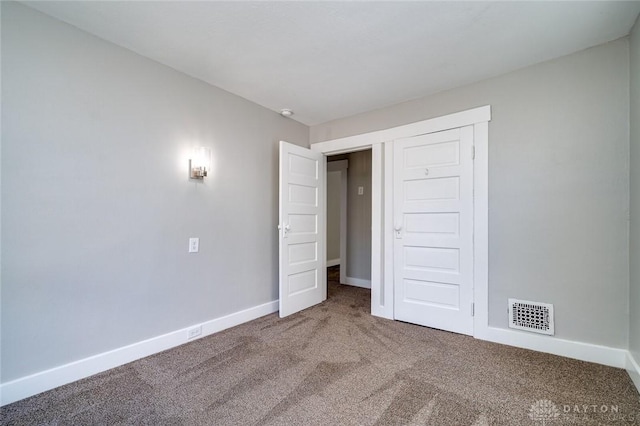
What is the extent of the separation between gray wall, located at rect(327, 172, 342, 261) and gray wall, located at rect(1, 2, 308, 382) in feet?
13.8

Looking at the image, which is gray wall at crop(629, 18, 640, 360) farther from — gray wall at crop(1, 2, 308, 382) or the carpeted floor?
gray wall at crop(1, 2, 308, 382)

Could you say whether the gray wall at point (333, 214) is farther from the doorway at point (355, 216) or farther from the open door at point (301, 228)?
the open door at point (301, 228)

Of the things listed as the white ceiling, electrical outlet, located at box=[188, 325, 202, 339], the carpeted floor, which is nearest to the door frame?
the white ceiling

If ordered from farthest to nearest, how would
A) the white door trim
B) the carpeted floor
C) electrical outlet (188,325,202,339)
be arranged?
the white door trim < electrical outlet (188,325,202,339) < the carpeted floor

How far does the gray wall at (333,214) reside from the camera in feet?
23.5

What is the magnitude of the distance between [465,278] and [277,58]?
8.52 feet

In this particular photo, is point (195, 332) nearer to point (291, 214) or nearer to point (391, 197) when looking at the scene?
point (291, 214)

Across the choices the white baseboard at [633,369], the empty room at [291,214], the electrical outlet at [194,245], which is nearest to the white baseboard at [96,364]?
the empty room at [291,214]

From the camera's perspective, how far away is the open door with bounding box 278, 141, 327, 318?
10.7 ft

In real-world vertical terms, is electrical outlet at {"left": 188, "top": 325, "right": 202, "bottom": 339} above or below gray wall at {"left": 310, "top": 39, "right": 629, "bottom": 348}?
below

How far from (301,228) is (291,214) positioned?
9.9 inches

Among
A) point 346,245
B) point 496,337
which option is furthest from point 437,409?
point 346,245

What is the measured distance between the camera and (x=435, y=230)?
Answer: 116 inches

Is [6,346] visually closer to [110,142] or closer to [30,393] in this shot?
[30,393]
